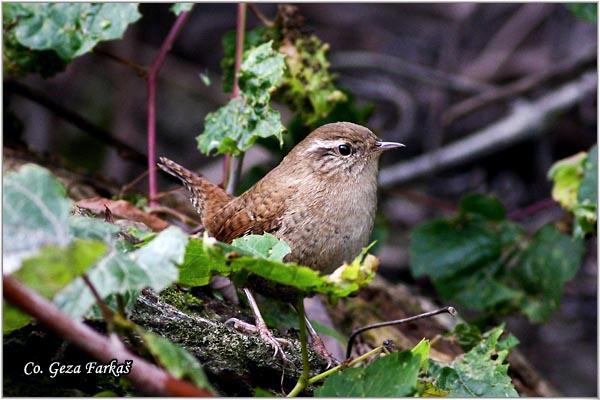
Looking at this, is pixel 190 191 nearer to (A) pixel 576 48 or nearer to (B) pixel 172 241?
(B) pixel 172 241

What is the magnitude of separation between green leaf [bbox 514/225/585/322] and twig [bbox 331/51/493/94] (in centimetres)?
211

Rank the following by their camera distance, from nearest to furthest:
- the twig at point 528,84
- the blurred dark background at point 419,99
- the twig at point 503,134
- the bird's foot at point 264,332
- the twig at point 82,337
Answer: the twig at point 82,337 < the bird's foot at point 264,332 < the twig at point 528,84 < the twig at point 503,134 < the blurred dark background at point 419,99

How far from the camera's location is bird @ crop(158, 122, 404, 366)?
3059 mm

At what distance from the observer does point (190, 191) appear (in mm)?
3643

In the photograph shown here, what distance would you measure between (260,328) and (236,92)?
45.2 inches

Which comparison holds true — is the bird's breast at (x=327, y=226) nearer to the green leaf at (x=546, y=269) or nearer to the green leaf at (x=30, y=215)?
the green leaf at (x=546, y=269)

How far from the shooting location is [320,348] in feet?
9.64

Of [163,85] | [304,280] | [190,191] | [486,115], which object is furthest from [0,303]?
[163,85]

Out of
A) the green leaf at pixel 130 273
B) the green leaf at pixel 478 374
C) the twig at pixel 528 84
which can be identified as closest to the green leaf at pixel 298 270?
the green leaf at pixel 130 273

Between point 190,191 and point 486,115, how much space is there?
3.76 meters

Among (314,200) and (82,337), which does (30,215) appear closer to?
(82,337)

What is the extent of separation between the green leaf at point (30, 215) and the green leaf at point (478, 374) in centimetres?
146

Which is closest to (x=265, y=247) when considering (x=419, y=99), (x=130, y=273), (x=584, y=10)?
(x=130, y=273)

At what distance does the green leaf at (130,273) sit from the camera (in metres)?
1.52
